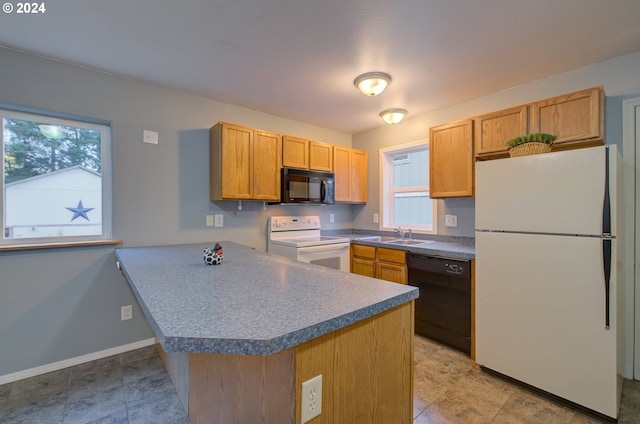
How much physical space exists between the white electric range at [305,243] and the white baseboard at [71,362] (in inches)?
59.0

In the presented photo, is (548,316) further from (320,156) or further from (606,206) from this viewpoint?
(320,156)

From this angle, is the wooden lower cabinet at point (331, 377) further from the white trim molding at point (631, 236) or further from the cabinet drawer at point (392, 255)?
the white trim molding at point (631, 236)

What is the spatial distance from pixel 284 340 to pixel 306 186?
2631 millimetres

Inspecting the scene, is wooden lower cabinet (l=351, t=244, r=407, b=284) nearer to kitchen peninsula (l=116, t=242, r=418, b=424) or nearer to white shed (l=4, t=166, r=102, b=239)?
kitchen peninsula (l=116, t=242, r=418, b=424)

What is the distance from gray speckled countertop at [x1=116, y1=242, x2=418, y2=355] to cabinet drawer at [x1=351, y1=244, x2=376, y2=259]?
1.64 metres

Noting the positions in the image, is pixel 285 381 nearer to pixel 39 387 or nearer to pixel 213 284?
pixel 213 284

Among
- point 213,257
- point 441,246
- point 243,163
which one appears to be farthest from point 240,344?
point 441,246

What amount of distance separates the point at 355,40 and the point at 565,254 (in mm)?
1934

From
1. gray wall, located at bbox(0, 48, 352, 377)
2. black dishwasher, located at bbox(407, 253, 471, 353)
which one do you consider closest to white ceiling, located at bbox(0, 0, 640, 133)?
gray wall, located at bbox(0, 48, 352, 377)

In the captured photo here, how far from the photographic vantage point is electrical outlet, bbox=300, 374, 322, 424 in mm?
754

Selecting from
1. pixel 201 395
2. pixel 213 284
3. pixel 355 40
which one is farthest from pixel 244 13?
pixel 201 395

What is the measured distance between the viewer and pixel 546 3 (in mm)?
1515

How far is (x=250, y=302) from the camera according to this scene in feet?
3.10

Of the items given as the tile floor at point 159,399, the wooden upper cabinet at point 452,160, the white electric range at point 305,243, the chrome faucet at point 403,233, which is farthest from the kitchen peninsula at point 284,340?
the chrome faucet at point 403,233
